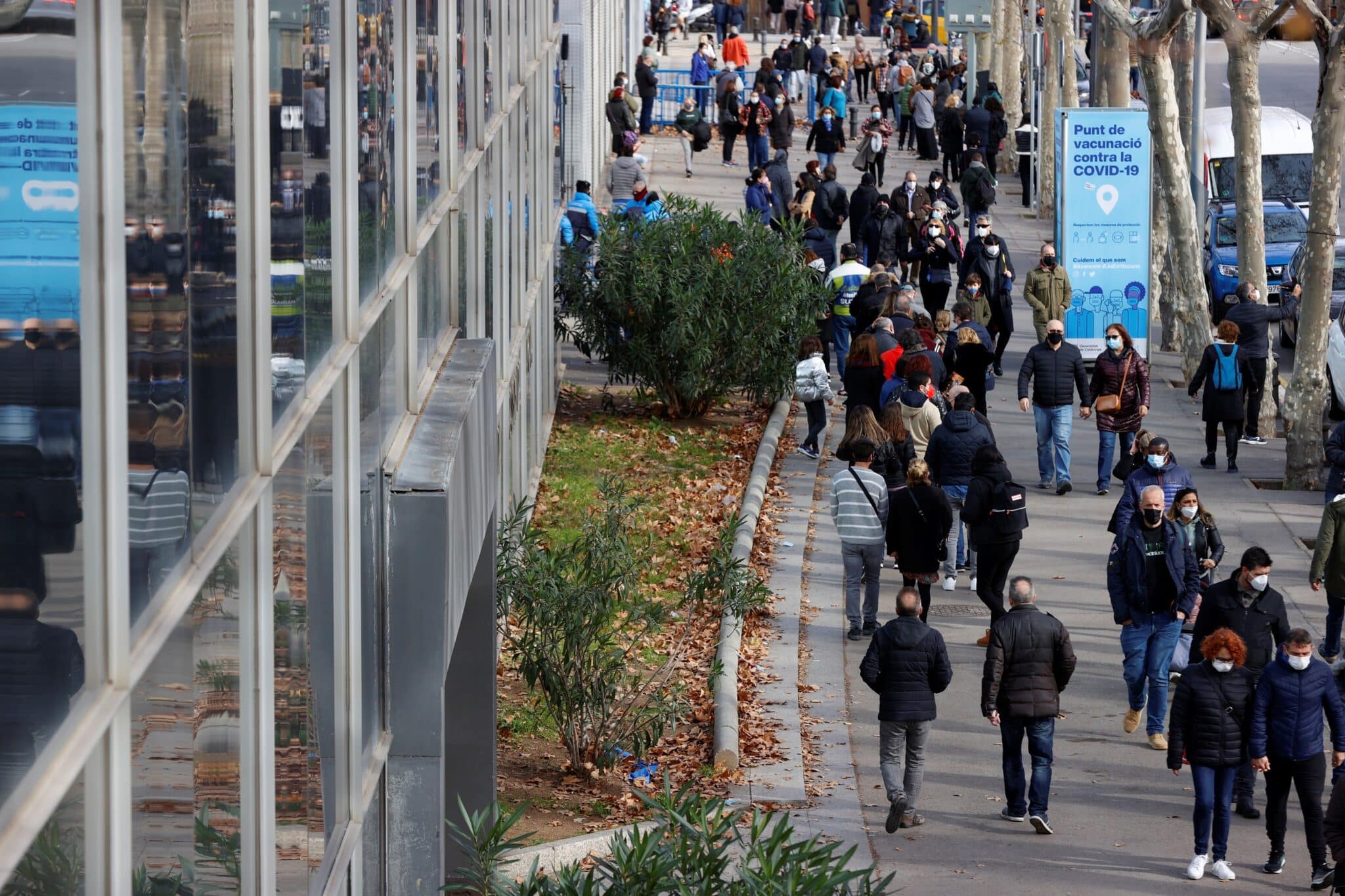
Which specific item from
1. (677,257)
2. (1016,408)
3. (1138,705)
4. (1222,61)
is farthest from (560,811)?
(1222,61)

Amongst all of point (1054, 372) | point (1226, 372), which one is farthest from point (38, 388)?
point (1226, 372)

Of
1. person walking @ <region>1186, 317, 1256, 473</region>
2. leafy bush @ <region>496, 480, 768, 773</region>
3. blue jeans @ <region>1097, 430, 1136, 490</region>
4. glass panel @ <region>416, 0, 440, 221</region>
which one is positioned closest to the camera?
glass panel @ <region>416, 0, 440, 221</region>

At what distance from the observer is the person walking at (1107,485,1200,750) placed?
1179 centimetres

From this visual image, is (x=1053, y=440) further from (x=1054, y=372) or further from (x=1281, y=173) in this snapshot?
(x=1281, y=173)

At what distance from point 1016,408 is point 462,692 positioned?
13.1 m

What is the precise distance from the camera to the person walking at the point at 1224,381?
18125mm

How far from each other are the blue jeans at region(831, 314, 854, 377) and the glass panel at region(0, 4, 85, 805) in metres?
18.8

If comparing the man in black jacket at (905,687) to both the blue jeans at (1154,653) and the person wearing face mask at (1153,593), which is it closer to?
the person wearing face mask at (1153,593)

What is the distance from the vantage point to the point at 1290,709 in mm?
10070

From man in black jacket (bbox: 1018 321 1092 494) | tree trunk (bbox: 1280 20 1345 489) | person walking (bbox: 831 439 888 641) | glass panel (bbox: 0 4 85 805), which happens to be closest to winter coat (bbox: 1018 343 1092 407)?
man in black jacket (bbox: 1018 321 1092 494)

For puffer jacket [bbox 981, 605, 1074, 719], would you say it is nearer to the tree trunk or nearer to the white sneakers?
the white sneakers

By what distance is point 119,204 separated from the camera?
333 cm

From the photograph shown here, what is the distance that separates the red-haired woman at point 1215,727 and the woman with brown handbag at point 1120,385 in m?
7.29

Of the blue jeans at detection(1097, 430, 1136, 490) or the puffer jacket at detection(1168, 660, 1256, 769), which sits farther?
the blue jeans at detection(1097, 430, 1136, 490)
